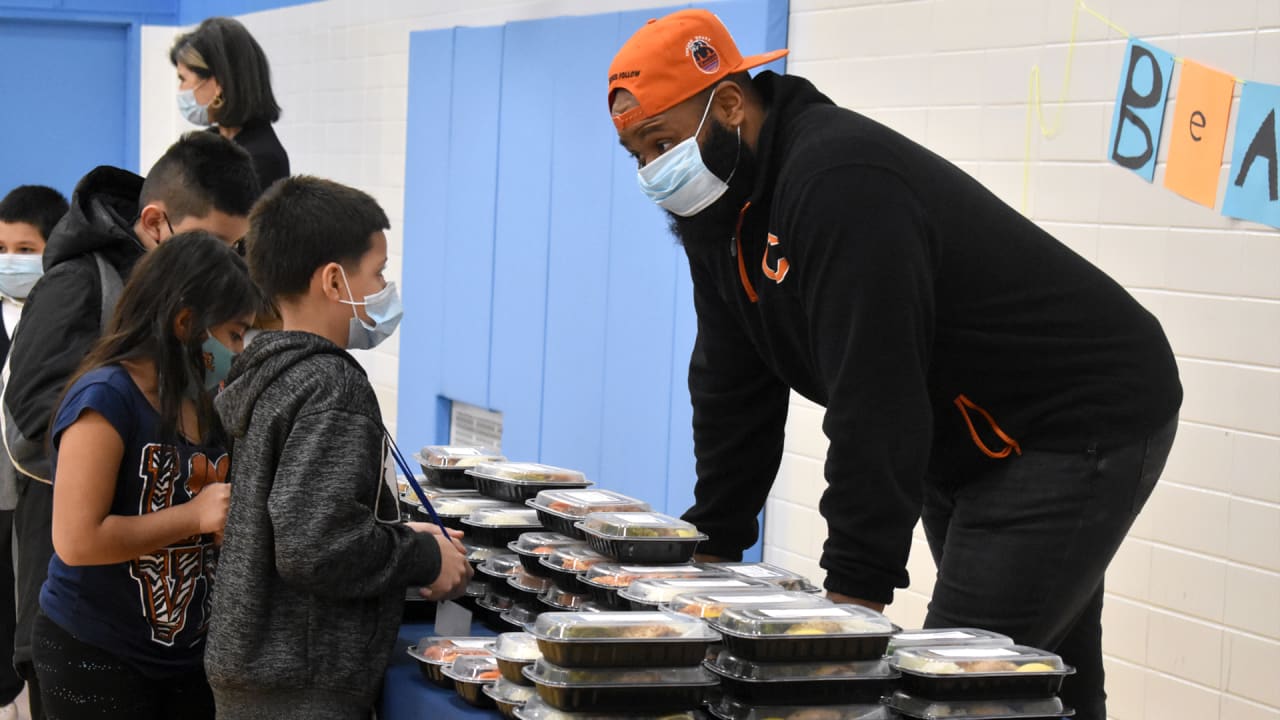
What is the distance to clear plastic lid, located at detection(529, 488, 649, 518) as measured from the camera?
2.07 m

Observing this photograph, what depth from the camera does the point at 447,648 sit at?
1780mm

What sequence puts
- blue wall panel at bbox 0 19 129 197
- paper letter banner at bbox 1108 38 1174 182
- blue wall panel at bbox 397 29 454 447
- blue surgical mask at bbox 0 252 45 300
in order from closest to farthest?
1. paper letter banner at bbox 1108 38 1174 182
2. blue surgical mask at bbox 0 252 45 300
3. blue wall panel at bbox 397 29 454 447
4. blue wall panel at bbox 0 19 129 197

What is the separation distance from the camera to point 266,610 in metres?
1.82

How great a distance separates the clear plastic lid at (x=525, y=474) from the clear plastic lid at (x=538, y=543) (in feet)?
0.80

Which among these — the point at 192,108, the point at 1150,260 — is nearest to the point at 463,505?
the point at 1150,260

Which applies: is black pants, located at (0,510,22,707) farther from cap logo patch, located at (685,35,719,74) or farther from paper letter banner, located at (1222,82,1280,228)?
paper letter banner, located at (1222,82,1280,228)

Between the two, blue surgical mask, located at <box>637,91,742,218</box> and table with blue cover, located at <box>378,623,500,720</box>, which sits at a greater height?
blue surgical mask, located at <box>637,91,742,218</box>

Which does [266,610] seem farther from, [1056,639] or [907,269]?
[1056,639]

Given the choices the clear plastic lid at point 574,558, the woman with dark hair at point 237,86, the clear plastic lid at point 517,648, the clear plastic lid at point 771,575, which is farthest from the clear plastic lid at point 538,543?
the woman with dark hair at point 237,86

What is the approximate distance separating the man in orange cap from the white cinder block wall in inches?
42.3

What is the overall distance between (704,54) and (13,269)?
Result: 2.58 meters

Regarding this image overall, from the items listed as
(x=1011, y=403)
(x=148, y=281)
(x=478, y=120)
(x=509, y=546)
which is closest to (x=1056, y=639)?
(x=1011, y=403)

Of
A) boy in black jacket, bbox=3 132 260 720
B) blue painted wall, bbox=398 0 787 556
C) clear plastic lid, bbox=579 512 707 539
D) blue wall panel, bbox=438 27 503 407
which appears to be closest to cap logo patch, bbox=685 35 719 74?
clear plastic lid, bbox=579 512 707 539

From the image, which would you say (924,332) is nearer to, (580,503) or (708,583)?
(708,583)
